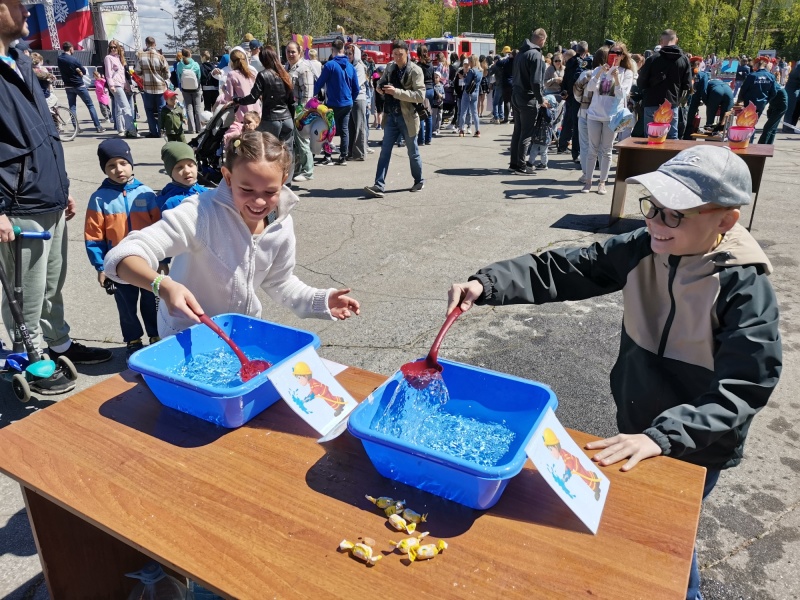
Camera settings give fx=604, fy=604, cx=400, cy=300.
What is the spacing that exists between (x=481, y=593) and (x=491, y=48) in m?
34.0

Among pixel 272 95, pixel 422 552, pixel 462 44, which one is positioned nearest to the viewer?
pixel 422 552

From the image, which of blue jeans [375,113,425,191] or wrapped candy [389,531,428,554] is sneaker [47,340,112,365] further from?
blue jeans [375,113,425,191]

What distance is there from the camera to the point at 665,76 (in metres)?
8.48

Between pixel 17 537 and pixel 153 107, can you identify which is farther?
pixel 153 107

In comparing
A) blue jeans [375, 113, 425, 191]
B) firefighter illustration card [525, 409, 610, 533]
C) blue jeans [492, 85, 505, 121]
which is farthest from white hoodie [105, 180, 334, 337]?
blue jeans [492, 85, 505, 121]

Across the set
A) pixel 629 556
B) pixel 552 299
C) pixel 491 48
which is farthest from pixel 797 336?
pixel 491 48

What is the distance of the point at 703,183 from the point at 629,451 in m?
0.74

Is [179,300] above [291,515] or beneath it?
above

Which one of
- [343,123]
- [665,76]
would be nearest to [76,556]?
[343,123]

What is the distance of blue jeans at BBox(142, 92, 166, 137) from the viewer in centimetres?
1282

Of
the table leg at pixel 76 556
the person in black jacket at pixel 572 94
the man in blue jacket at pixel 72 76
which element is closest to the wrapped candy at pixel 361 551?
the table leg at pixel 76 556

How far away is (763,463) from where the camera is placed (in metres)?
3.01

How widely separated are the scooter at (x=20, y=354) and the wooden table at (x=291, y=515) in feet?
5.53

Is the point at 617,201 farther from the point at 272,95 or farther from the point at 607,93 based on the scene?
the point at 272,95
